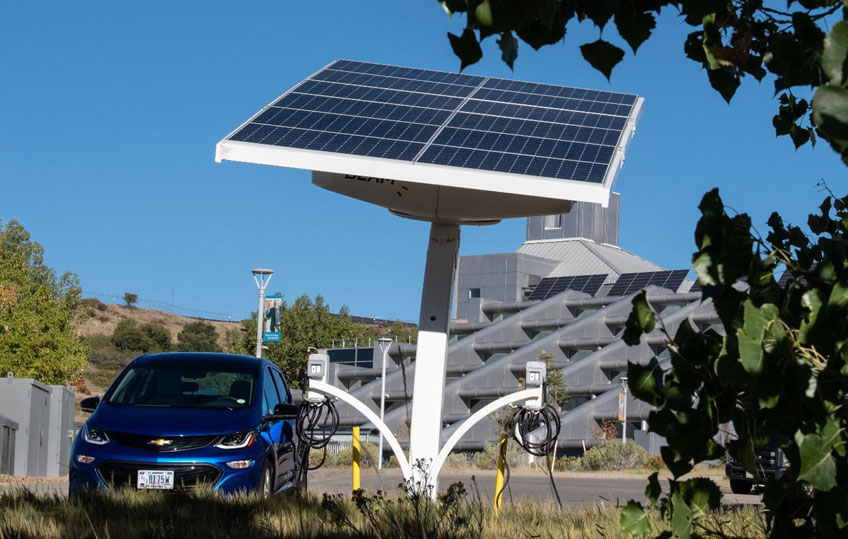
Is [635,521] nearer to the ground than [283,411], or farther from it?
farther from it

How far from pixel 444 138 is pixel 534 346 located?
6454 centimetres

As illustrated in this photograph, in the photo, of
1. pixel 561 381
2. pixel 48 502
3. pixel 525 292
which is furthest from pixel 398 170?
pixel 525 292

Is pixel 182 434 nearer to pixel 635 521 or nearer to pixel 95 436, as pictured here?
pixel 95 436

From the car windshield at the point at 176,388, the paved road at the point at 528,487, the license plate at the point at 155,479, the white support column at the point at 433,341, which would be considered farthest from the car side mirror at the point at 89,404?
the paved road at the point at 528,487

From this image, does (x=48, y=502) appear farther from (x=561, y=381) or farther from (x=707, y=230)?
(x=561, y=381)

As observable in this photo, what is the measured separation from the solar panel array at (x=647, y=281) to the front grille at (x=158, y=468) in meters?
67.5

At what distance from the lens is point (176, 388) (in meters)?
11.4

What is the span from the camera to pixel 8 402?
2202 centimetres

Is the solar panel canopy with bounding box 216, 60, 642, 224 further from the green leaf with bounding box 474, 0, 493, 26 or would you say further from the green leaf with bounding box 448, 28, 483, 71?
the green leaf with bounding box 474, 0, 493, 26

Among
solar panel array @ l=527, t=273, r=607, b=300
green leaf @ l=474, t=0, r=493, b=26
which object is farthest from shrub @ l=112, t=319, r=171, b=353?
green leaf @ l=474, t=0, r=493, b=26

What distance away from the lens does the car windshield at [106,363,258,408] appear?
11.1m

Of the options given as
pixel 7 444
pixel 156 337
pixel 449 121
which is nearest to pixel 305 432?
pixel 449 121

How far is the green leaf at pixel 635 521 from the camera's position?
9.73ft

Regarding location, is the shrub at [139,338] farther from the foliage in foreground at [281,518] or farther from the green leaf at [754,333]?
the green leaf at [754,333]
